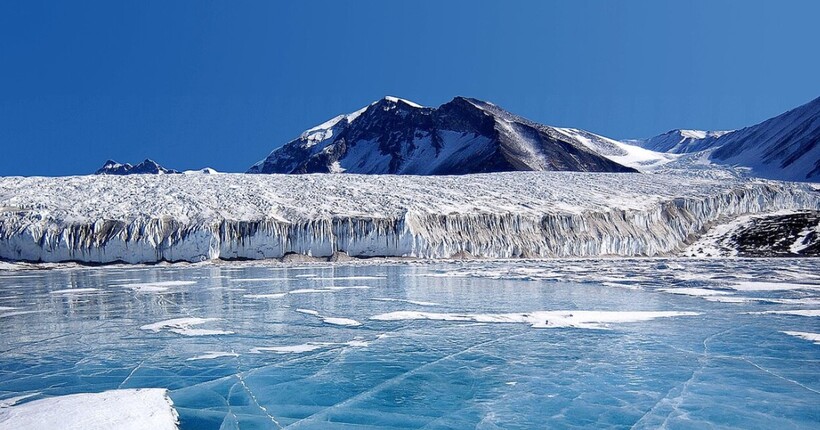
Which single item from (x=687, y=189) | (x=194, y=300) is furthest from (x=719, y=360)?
(x=687, y=189)

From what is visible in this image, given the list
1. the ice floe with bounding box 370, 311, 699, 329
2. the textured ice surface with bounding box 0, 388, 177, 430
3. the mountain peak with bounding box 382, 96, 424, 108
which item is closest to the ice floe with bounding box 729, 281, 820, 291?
the ice floe with bounding box 370, 311, 699, 329

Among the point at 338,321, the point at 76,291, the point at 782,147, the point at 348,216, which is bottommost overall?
the point at 338,321

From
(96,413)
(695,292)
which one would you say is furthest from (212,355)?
(695,292)

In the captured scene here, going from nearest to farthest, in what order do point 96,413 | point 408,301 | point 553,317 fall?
1. point 96,413
2. point 553,317
3. point 408,301

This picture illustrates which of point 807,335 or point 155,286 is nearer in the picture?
point 807,335

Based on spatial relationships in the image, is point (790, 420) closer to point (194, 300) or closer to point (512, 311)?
point (512, 311)

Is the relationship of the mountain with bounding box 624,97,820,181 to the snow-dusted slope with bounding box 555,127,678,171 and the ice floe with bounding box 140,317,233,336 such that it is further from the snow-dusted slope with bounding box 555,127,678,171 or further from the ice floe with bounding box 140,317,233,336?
the ice floe with bounding box 140,317,233,336

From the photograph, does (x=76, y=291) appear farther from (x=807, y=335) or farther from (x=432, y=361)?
(x=807, y=335)
